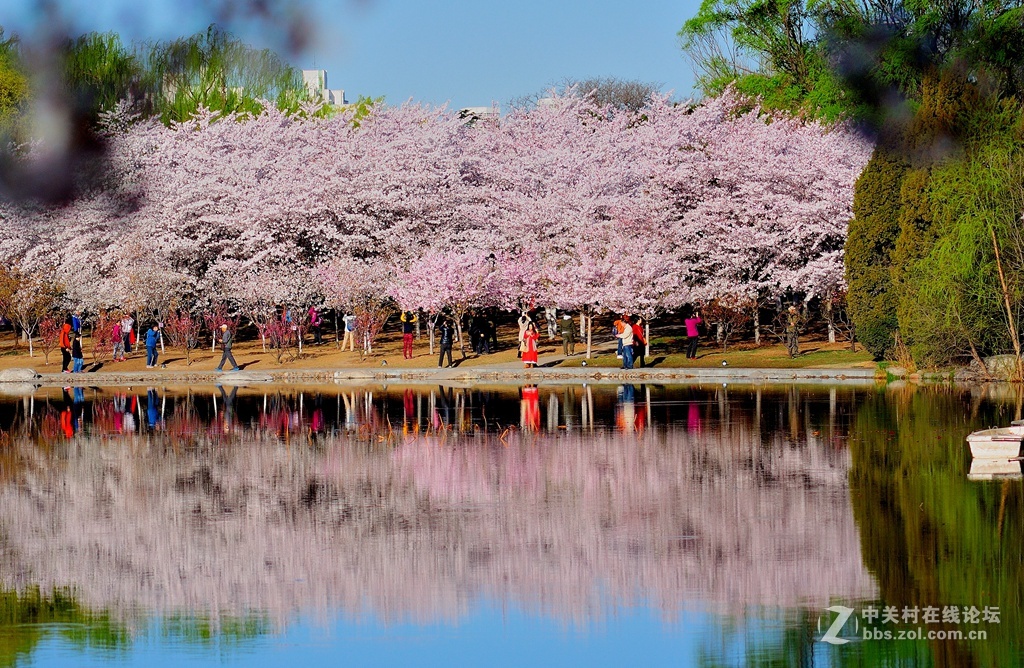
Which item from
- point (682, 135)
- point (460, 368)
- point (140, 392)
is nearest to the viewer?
point (140, 392)

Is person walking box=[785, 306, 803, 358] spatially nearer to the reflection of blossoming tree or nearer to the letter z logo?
the reflection of blossoming tree

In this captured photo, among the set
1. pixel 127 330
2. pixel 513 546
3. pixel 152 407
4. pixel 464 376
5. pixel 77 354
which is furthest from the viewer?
pixel 127 330

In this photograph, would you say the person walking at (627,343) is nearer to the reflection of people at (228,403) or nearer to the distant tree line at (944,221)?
the distant tree line at (944,221)

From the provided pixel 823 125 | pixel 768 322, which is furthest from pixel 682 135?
pixel 768 322

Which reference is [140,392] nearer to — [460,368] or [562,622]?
[460,368]

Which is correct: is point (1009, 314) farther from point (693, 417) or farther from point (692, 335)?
point (692, 335)

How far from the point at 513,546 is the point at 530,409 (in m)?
18.9

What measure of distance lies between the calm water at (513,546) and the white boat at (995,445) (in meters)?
0.69

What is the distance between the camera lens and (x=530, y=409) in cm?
3409

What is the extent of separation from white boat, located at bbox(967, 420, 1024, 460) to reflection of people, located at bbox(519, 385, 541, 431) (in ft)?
30.2

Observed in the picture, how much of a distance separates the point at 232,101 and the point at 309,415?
37.5 m

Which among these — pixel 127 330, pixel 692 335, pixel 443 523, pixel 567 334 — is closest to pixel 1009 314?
pixel 692 335

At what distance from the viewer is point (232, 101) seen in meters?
68.4

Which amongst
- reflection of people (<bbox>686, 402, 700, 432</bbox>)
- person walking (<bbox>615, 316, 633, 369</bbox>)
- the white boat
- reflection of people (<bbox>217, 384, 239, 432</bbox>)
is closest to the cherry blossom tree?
Answer: person walking (<bbox>615, 316, 633, 369</bbox>)
